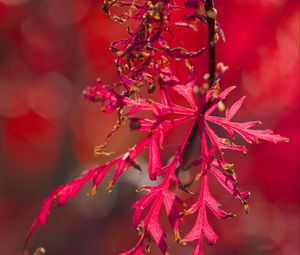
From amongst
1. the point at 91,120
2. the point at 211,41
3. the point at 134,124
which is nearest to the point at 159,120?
the point at 134,124

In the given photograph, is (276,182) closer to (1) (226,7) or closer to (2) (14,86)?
(1) (226,7)

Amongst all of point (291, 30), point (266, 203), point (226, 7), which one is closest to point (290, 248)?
point (266, 203)

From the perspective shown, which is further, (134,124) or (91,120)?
(91,120)

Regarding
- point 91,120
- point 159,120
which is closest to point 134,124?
point 159,120

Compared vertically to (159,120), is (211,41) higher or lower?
higher

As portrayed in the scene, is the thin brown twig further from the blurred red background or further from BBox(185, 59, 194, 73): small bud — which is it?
the blurred red background

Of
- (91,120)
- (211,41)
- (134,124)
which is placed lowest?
(91,120)

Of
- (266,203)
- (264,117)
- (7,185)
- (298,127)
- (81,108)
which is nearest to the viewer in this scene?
(298,127)

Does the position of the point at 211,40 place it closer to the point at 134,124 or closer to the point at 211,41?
the point at 211,41
